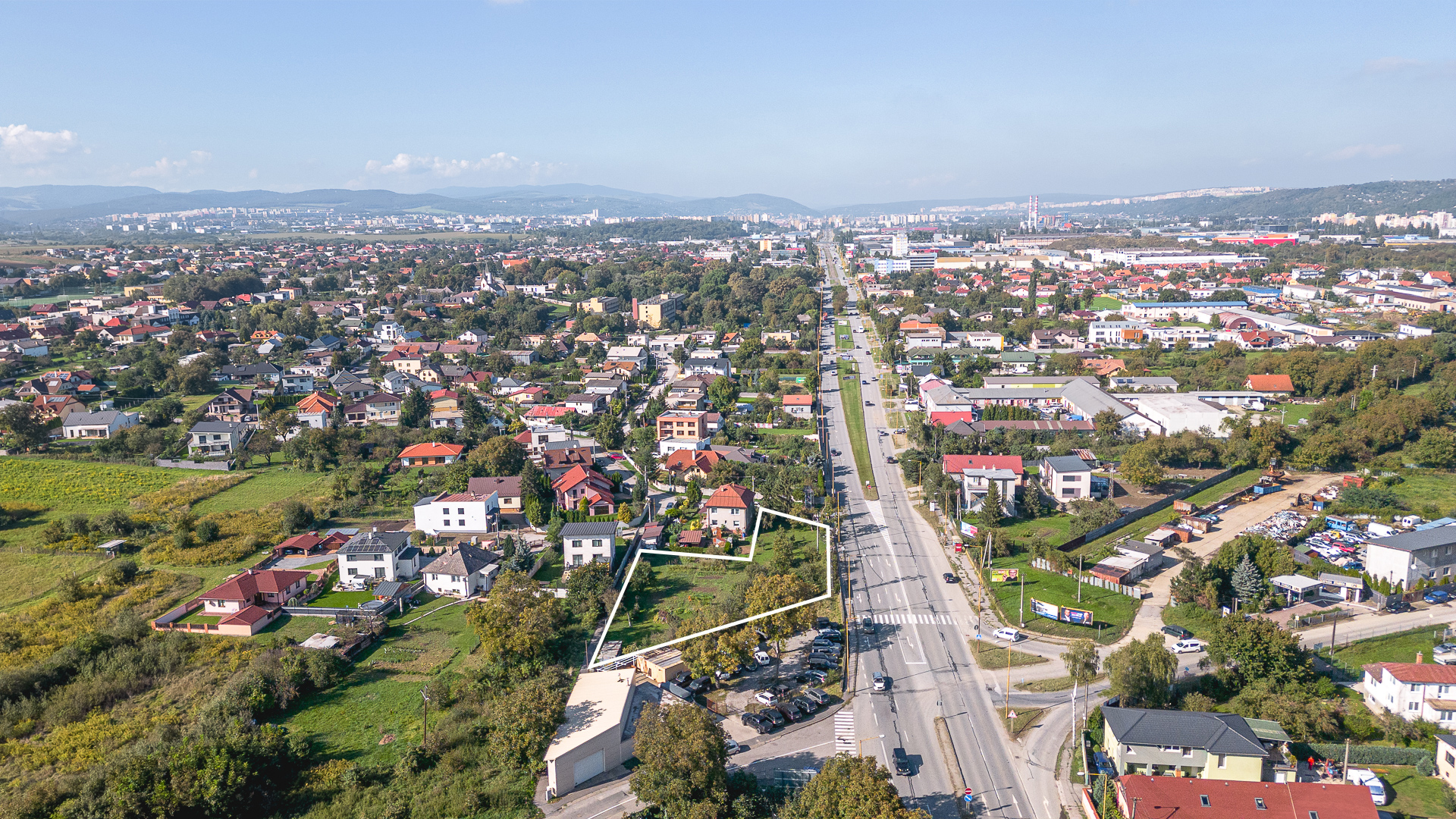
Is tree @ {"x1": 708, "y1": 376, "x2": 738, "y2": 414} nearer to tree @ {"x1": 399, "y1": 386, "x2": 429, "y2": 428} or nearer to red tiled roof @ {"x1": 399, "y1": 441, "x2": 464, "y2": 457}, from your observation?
red tiled roof @ {"x1": 399, "y1": 441, "x2": 464, "y2": 457}

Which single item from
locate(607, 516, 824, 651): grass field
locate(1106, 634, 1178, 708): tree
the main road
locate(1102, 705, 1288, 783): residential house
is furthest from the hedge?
locate(607, 516, 824, 651): grass field

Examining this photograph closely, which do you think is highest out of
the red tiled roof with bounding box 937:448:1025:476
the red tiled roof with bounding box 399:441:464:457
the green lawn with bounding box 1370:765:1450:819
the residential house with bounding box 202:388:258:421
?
the residential house with bounding box 202:388:258:421

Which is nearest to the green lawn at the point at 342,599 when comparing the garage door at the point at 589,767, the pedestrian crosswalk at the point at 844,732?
the garage door at the point at 589,767

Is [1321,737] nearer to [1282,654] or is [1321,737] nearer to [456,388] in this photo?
[1282,654]

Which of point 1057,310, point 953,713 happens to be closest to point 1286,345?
point 1057,310

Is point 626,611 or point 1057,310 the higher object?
point 1057,310

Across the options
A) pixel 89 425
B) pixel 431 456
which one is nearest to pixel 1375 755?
pixel 431 456

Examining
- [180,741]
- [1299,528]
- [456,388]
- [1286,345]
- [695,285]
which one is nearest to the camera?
[180,741]
